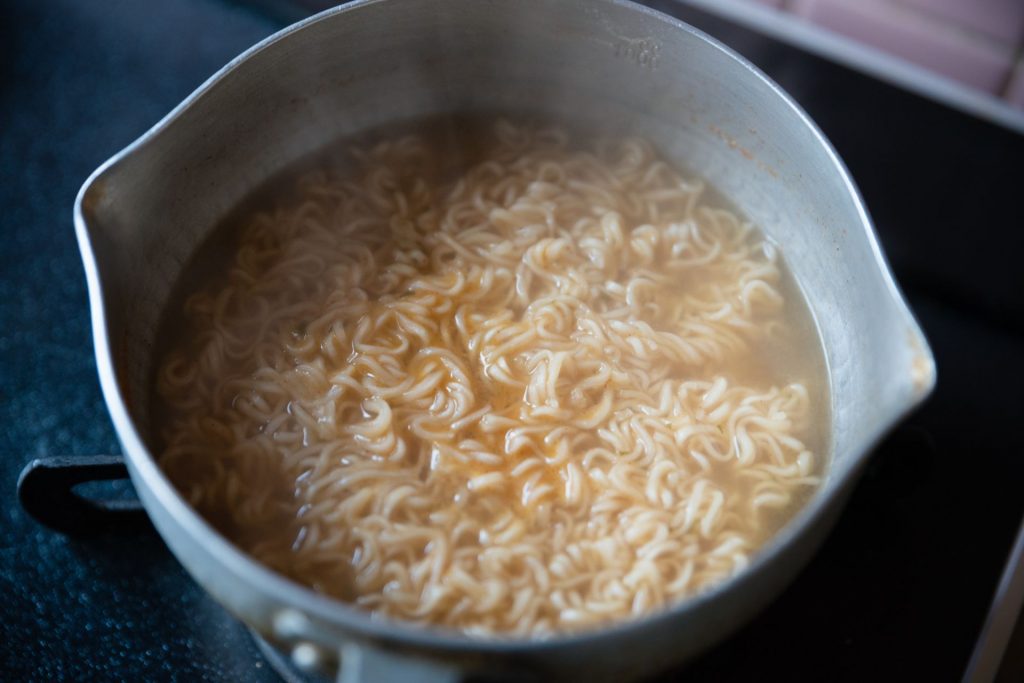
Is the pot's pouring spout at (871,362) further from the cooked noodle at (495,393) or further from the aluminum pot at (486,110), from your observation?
the cooked noodle at (495,393)

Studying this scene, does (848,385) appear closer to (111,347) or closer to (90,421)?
(111,347)

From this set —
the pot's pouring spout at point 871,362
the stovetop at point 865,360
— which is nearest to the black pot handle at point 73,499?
the stovetop at point 865,360

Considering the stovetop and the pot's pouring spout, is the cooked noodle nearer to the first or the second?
the pot's pouring spout

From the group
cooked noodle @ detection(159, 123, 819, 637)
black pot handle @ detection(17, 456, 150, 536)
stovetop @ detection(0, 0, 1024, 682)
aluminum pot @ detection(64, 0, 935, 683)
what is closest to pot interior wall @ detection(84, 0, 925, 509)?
aluminum pot @ detection(64, 0, 935, 683)

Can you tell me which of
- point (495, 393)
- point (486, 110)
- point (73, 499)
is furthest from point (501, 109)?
point (73, 499)

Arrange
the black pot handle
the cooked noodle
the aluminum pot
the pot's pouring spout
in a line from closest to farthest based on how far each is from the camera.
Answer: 1. the aluminum pot
2. the pot's pouring spout
3. the cooked noodle
4. the black pot handle

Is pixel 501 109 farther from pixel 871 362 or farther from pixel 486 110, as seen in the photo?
pixel 871 362
